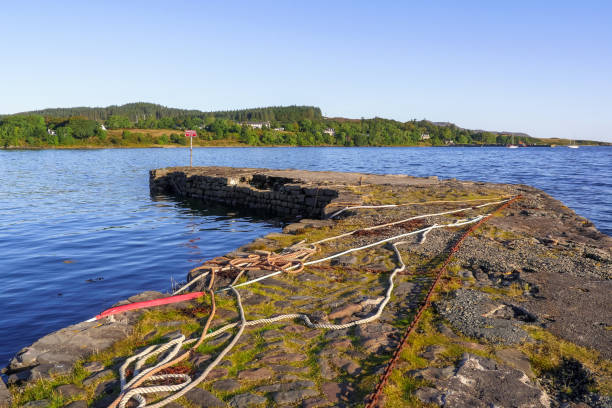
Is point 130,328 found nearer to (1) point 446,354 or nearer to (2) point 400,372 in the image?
(2) point 400,372

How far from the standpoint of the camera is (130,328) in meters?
4.04

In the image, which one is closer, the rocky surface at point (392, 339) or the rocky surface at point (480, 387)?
the rocky surface at point (480, 387)

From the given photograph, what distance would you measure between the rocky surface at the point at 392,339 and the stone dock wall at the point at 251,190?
5982mm

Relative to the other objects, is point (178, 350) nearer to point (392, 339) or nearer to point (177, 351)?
point (177, 351)

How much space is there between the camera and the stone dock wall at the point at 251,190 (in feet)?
47.2

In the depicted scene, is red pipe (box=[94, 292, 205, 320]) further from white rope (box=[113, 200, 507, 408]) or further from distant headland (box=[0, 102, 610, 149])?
distant headland (box=[0, 102, 610, 149])

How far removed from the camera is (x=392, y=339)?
3.65 meters

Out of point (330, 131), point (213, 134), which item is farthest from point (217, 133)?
point (330, 131)

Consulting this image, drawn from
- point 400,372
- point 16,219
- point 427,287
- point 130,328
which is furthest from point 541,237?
point 16,219

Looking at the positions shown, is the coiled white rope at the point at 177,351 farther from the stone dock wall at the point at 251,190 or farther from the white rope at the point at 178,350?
the stone dock wall at the point at 251,190

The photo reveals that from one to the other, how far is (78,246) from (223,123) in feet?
451

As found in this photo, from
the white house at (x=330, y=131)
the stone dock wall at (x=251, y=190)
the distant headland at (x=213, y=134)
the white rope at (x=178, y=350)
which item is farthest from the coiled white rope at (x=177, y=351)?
the white house at (x=330, y=131)

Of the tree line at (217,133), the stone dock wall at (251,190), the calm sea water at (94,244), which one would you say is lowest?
the calm sea water at (94,244)

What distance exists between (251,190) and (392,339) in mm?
14824
